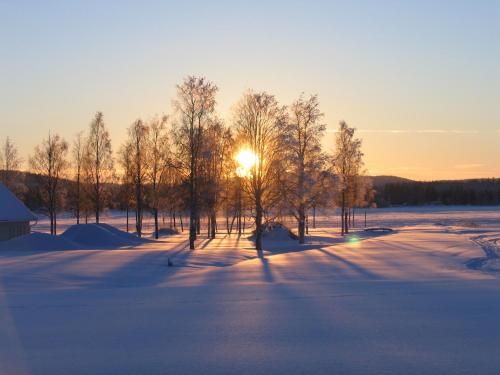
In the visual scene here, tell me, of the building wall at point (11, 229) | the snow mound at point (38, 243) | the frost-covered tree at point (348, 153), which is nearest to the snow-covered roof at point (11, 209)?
the building wall at point (11, 229)

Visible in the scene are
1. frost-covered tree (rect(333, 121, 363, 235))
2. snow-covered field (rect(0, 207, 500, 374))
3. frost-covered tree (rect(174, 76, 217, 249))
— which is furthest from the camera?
frost-covered tree (rect(333, 121, 363, 235))

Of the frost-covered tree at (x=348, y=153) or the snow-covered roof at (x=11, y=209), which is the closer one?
the snow-covered roof at (x=11, y=209)

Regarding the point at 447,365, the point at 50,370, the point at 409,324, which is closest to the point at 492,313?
the point at 409,324

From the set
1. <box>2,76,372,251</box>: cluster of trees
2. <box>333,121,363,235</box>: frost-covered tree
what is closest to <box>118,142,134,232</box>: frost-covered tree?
<box>2,76,372,251</box>: cluster of trees

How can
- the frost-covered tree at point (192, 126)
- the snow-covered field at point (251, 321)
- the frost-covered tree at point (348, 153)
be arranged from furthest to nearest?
the frost-covered tree at point (348, 153) → the frost-covered tree at point (192, 126) → the snow-covered field at point (251, 321)

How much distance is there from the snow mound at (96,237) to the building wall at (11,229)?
250 cm

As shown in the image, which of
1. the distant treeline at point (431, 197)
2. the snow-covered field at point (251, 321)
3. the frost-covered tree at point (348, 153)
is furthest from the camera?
the distant treeline at point (431, 197)

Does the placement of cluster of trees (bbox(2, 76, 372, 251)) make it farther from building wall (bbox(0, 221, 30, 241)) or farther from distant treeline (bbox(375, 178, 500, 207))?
distant treeline (bbox(375, 178, 500, 207))

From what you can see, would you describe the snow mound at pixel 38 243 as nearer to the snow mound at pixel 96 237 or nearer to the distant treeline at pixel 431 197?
the snow mound at pixel 96 237

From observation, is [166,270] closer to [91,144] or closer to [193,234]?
[193,234]

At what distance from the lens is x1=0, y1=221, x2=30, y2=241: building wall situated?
3450cm

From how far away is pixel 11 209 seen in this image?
35562 mm

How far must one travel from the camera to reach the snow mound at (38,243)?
32.4 metres

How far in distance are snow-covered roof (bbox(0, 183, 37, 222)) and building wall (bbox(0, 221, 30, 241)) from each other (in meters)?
0.46
